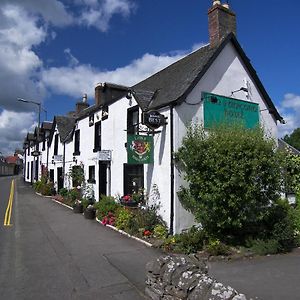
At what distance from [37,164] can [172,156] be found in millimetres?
33058

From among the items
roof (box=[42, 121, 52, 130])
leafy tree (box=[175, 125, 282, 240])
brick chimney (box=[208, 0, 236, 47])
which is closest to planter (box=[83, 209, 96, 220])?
leafy tree (box=[175, 125, 282, 240])

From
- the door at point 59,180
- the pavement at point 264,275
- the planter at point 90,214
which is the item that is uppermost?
the door at point 59,180

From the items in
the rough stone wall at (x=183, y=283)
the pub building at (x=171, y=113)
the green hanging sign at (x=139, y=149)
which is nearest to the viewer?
the rough stone wall at (x=183, y=283)

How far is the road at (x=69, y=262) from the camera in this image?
6797 millimetres

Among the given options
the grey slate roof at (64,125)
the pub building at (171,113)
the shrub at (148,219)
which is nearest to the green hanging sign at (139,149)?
the pub building at (171,113)

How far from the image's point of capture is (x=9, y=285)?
7.07 m

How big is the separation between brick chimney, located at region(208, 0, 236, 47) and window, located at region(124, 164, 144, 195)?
20.1ft

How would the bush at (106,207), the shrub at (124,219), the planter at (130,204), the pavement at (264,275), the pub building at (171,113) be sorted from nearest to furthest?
the pavement at (264,275) < the pub building at (171,113) < the shrub at (124,219) < the planter at (130,204) < the bush at (106,207)

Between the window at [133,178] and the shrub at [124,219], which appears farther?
the window at [133,178]

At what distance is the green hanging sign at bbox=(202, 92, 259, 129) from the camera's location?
13281 mm

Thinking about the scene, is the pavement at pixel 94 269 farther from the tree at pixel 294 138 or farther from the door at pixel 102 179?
the tree at pixel 294 138

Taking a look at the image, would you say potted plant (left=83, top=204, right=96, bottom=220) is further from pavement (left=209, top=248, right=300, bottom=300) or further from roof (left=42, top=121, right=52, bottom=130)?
roof (left=42, top=121, right=52, bottom=130)

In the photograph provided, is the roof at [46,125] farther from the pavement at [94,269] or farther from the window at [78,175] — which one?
the pavement at [94,269]

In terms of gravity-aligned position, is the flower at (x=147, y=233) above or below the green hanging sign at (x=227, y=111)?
below
